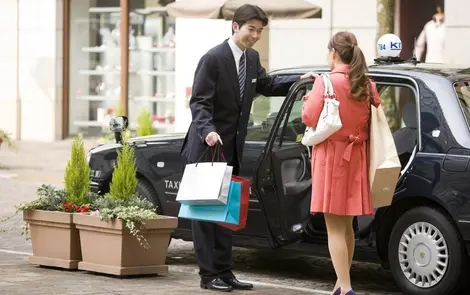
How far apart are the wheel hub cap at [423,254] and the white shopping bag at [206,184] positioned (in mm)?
1277

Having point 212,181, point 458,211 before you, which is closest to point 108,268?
point 212,181

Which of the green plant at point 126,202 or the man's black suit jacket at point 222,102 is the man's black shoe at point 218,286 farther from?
the man's black suit jacket at point 222,102

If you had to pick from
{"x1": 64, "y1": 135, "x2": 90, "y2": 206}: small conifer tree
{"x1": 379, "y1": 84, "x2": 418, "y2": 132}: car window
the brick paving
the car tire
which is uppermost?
{"x1": 379, "y1": 84, "x2": 418, "y2": 132}: car window

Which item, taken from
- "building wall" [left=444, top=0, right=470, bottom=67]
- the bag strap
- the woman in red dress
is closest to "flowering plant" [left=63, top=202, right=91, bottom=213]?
the woman in red dress

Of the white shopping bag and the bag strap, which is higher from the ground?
the bag strap

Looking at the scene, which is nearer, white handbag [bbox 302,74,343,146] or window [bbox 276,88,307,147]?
white handbag [bbox 302,74,343,146]

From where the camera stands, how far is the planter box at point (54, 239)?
9344mm

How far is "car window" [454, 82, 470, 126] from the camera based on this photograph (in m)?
8.62

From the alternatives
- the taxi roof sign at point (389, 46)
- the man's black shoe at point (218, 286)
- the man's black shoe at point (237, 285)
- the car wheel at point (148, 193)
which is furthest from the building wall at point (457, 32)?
the man's black shoe at point (218, 286)

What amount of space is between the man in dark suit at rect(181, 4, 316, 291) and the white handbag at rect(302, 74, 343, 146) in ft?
2.59

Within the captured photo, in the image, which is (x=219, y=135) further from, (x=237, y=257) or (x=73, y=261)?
(x=237, y=257)

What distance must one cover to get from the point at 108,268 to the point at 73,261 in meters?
0.43

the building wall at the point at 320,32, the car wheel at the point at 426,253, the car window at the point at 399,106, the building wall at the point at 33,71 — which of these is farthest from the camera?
the building wall at the point at 33,71

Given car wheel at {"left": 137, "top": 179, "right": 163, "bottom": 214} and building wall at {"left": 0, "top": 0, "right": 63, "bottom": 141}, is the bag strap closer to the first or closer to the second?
car wheel at {"left": 137, "top": 179, "right": 163, "bottom": 214}
